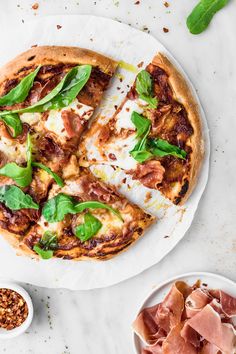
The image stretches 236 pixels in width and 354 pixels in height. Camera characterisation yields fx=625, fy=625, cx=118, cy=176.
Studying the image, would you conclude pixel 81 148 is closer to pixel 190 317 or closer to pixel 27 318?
pixel 27 318

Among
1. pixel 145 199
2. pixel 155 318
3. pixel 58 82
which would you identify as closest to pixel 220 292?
pixel 155 318

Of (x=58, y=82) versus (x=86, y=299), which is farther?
(x=86, y=299)

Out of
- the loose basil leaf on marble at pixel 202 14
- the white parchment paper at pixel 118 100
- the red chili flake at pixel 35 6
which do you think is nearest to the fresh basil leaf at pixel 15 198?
the white parchment paper at pixel 118 100

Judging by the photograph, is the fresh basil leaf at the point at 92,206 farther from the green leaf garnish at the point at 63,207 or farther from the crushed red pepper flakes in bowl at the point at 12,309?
the crushed red pepper flakes in bowl at the point at 12,309

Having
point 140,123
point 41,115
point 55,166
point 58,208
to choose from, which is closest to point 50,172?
point 55,166

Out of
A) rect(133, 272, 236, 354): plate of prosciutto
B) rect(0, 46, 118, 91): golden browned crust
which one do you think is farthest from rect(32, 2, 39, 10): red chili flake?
rect(133, 272, 236, 354): plate of prosciutto

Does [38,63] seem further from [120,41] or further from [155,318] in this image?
[155,318]
